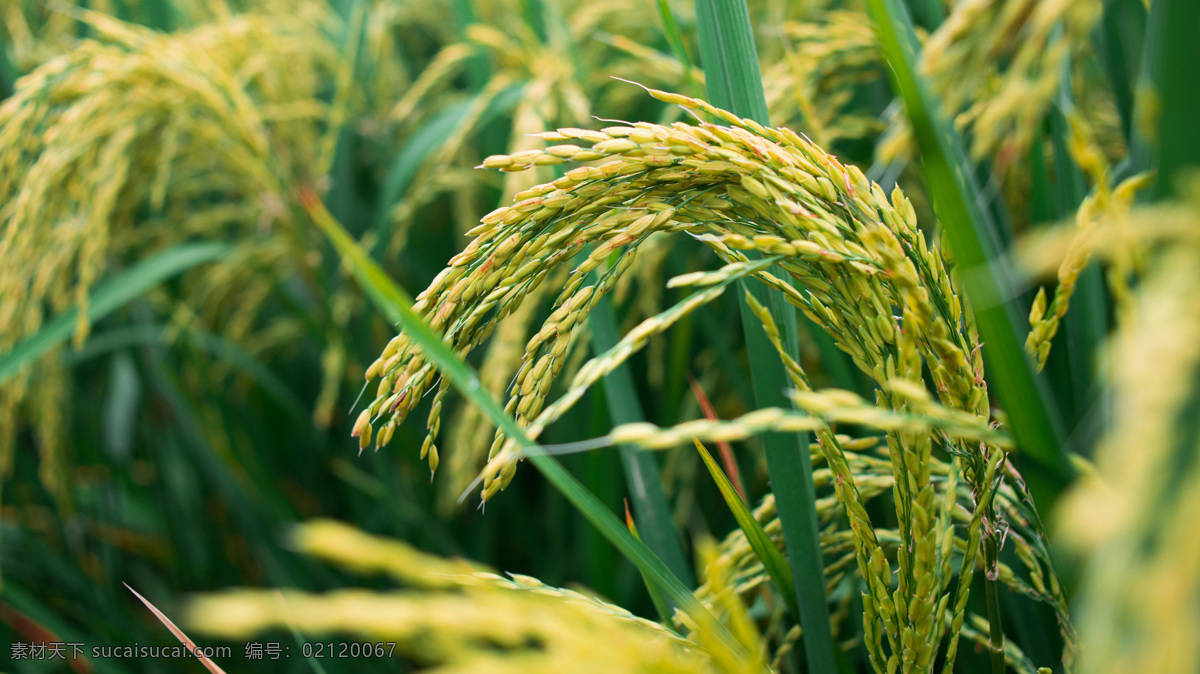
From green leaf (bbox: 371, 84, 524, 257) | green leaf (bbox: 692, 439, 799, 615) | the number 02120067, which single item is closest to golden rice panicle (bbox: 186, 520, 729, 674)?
green leaf (bbox: 692, 439, 799, 615)

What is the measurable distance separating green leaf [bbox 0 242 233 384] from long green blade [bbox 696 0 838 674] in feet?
3.42

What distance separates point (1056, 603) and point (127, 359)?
6.84 feet

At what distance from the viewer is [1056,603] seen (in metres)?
0.55

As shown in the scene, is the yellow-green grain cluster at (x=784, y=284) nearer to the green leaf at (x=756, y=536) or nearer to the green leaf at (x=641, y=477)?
the green leaf at (x=756, y=536)

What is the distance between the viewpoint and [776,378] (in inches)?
26.3

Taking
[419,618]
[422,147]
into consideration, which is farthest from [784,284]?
Result: [422,147]

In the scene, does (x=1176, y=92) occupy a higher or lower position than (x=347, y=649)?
higher

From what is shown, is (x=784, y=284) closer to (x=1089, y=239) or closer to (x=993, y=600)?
(x=1089, y=239)

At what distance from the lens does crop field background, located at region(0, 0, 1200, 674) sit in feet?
1.00

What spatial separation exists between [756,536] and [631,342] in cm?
28

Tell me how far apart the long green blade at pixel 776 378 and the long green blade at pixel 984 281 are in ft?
0.63

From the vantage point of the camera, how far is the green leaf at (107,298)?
999 millimetres

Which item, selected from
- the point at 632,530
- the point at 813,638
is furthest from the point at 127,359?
the point at 813,638

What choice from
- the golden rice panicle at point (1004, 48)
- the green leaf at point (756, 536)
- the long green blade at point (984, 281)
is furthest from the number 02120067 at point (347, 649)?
the golden rice panicle at point (1004, 48)
